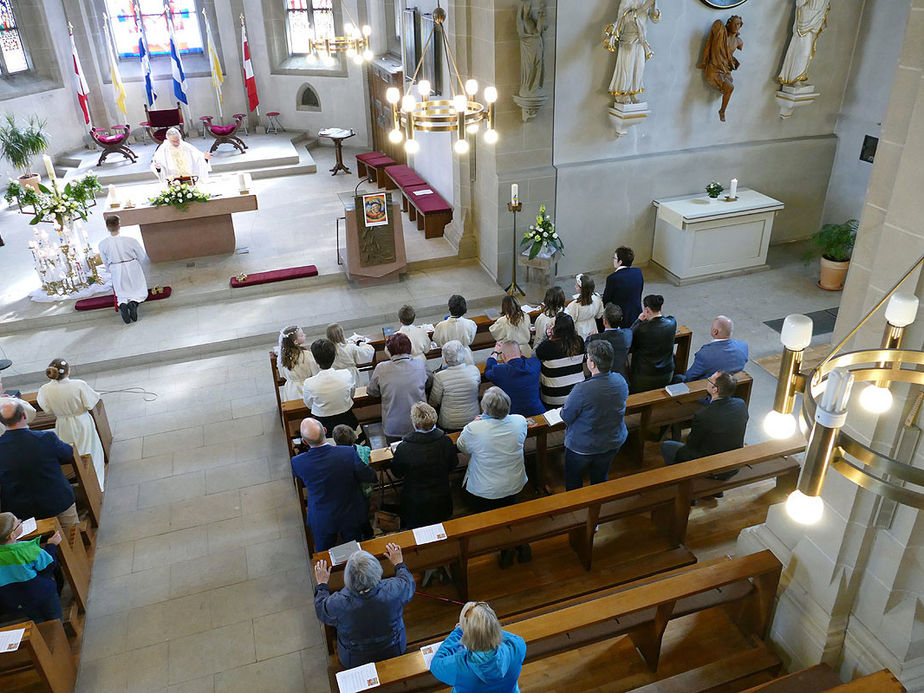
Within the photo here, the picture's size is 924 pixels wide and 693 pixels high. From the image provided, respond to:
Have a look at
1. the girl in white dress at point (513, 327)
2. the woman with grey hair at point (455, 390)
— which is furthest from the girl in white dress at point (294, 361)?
the girl in white dress at point (513, 327)

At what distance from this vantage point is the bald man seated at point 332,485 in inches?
179

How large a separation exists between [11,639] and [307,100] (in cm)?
1404

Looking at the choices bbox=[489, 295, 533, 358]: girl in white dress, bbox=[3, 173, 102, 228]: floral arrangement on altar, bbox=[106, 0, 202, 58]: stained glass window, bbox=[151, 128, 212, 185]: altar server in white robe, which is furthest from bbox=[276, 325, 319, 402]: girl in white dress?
bbox=[106, 0, 202, 58]: stained glass window

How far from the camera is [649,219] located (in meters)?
10.1

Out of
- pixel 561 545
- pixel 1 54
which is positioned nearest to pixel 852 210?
pixel 561 545

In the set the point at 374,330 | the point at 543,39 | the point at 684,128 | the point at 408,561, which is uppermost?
the point at 543,39

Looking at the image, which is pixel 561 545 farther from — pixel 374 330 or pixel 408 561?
pixel 374 330

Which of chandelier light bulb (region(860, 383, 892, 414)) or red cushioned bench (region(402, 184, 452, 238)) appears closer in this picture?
chandelier light bulb (region(860, 383, 892, 414))

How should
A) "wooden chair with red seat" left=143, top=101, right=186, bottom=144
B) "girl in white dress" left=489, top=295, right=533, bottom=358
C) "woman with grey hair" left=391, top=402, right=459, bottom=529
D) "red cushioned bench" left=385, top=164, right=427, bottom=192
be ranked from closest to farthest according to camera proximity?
1. "woman with grey hair" left=391, top=402, right=459, bottom=529
2. "girl in white dress" left=489, top=295, right=533, bottom=358
3. "red cushioned bench" left=385, top=164, right=427, bottom=192
4. "wooden chair with red seat" left=143, top=101, right=186, bottom=144

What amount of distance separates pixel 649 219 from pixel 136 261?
21.9ft

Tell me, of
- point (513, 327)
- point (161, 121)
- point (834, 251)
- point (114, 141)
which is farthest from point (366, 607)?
point (161, 121)

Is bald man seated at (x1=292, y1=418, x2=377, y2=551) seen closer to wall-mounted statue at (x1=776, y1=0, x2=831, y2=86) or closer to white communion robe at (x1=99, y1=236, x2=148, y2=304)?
white communion robe at (x1=99, y1=236, x2=148, y2=304)

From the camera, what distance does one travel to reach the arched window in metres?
15.9

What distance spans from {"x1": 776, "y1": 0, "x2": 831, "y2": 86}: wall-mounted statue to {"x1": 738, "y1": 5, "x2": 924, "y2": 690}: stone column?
692 centimetres
